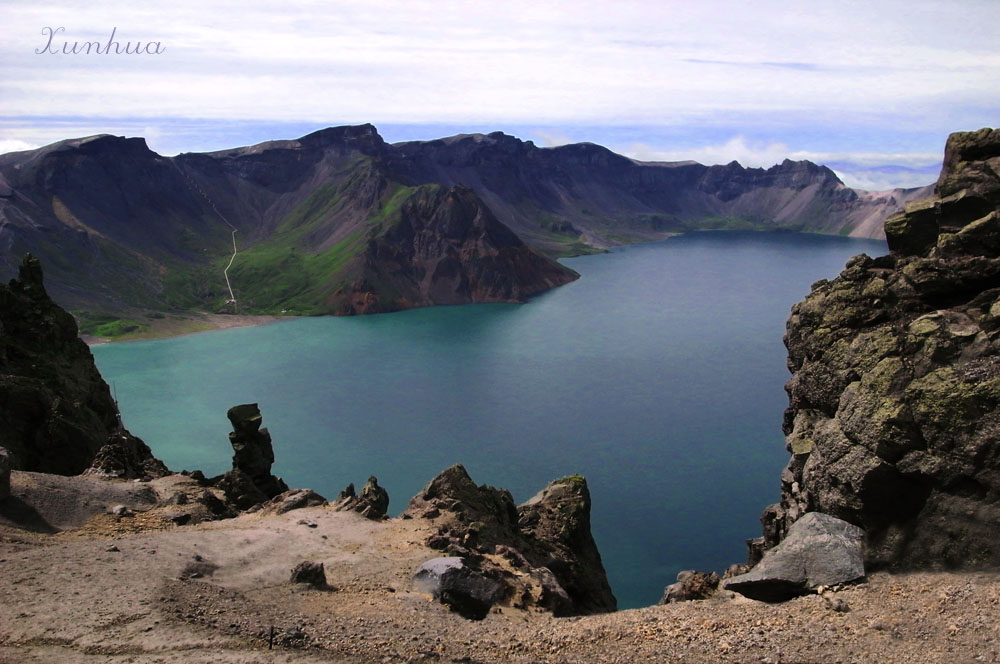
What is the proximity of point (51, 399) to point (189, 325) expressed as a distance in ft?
441

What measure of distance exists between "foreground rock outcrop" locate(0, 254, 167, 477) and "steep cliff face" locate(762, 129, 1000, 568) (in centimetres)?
3128

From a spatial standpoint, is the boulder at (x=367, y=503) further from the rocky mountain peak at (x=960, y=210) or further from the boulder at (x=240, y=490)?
the rocky mountain peak at (x=960, y=210)

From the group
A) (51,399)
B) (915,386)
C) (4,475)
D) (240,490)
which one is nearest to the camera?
(915,386)

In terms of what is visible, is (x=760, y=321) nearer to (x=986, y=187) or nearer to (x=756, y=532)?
(x=756, y=532)

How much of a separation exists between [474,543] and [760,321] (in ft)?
408

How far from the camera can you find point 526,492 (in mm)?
70000

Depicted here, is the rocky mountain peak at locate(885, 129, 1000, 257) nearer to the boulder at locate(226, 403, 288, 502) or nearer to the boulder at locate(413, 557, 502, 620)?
the boulder at locate(413, 557, 502, 620)

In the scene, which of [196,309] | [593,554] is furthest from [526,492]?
[196,309]

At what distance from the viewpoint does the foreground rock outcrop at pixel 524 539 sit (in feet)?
98.2

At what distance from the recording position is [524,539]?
124ft

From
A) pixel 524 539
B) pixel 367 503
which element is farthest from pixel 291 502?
pixel 524 539

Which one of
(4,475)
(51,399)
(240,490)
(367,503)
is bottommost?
(240,490)

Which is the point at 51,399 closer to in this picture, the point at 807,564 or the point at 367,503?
the point at 367,503

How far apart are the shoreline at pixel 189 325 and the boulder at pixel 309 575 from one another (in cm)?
14224
